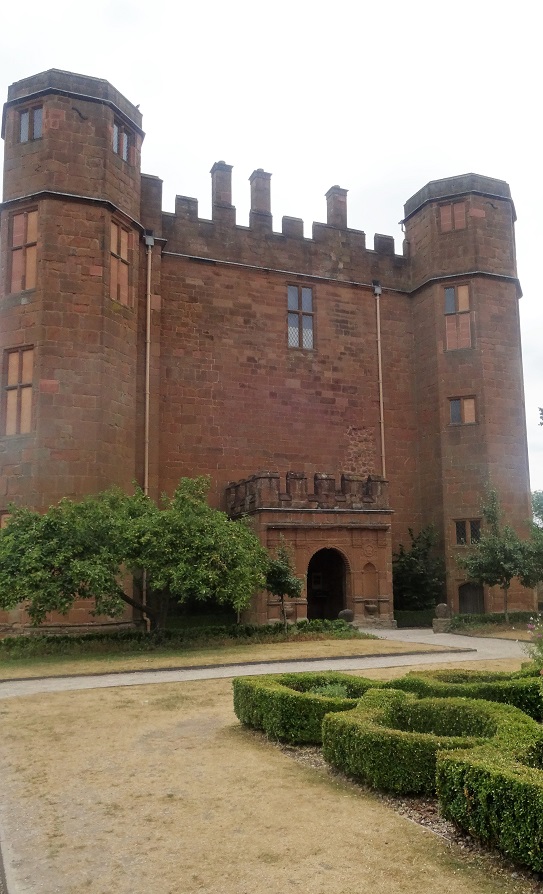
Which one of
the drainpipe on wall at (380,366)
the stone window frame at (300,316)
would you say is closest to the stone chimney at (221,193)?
the stone window frame at (300,316)

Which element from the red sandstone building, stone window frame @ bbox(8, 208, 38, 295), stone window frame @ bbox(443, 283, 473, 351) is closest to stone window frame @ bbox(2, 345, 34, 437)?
the red sandstone building

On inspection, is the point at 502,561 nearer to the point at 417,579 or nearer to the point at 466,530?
the point at 417,579

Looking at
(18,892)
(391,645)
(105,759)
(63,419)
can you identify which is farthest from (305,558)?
(18,892)

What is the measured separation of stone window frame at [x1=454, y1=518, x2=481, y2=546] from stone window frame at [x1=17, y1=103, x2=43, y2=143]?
61.9ft

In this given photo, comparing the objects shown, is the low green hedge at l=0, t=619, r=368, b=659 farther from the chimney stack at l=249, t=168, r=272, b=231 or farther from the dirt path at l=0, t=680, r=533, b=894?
the chimney stack at l=249, t=168, r=272, b=231

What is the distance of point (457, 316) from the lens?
28.7 meters

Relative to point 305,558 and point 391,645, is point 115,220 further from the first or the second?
point 391,645

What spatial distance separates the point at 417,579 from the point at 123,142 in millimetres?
17374

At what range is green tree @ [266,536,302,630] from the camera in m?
20.5

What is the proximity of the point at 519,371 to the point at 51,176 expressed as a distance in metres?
17.7

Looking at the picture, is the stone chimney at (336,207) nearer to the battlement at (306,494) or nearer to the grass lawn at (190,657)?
the battlement at (306,494)

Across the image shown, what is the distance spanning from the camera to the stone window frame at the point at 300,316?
2841cm

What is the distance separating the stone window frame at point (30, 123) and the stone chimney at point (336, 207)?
1138 centimetres

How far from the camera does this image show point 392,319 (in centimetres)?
3012
